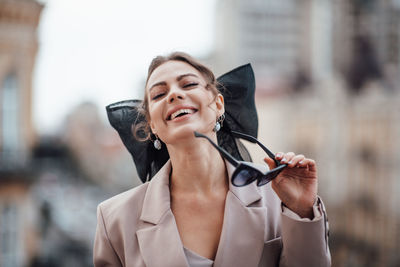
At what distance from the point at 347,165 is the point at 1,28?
41.1ft

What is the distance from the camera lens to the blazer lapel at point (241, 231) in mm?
1331

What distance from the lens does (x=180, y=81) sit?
1423 mm

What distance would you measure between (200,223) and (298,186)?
0.37 metres

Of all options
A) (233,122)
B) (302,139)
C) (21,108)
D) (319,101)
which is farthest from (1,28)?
(302,139)

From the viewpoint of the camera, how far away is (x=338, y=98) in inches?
561

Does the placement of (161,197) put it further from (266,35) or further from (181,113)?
(266,35)

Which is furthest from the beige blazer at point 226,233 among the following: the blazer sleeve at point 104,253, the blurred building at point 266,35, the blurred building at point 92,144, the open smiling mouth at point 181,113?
the blurred building at point 266,35

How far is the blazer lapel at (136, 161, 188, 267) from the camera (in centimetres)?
134

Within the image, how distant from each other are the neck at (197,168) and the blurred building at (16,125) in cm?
527

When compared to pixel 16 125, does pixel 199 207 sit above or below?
above

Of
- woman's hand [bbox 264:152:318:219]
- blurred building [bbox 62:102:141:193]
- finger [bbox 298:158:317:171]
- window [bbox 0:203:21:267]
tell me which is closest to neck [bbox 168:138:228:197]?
woman's hand [bbox 264:152:318:219]

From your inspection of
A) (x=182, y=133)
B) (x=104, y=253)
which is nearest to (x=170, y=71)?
(x=182, y=133)

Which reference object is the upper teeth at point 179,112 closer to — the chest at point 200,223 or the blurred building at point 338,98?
the chest at point 200,223

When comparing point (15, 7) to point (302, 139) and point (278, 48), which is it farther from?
point (278, 48)
